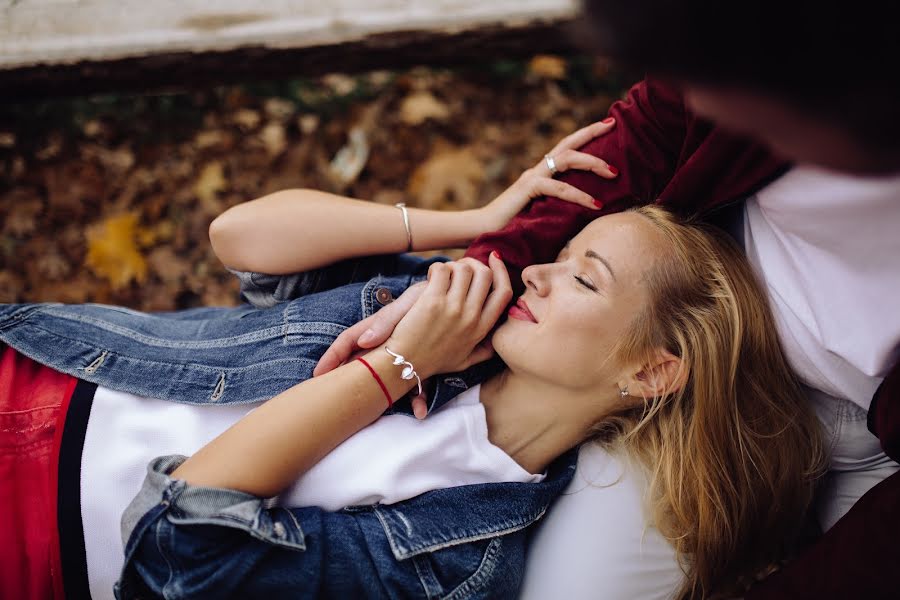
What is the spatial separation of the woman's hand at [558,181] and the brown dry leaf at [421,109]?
65.6 inches

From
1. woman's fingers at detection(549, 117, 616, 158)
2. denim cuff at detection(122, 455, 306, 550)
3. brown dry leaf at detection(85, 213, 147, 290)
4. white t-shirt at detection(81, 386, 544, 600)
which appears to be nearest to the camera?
denim cuff at detection(122, 455, 306, 550)

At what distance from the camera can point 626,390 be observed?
1.95 meters

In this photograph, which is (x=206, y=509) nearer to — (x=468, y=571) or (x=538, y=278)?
(x=468, y=571)

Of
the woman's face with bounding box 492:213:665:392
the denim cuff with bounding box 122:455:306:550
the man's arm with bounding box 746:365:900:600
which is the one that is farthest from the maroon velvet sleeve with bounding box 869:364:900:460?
the denim cuff with bounding box 122:455:306:550

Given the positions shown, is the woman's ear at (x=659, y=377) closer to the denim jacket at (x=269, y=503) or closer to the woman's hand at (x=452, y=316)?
the denim jacket at (x=269, y=503)

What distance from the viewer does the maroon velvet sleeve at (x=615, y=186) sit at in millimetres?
2059

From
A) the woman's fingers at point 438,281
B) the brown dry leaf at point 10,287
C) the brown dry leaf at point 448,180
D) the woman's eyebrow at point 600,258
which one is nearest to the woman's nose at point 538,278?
the woman's eyebrow at point 600,258

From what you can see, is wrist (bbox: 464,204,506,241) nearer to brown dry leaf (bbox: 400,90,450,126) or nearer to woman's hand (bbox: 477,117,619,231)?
woman's hand (bbox: 477,117,619,231)

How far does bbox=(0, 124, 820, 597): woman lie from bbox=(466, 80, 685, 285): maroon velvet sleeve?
132 mm

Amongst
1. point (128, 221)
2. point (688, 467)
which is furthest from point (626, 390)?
point (128, 221)

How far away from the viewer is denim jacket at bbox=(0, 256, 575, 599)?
1.58 metres

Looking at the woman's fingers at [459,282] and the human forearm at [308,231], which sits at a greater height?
the human forearm at [308,231]

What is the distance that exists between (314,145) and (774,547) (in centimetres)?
305

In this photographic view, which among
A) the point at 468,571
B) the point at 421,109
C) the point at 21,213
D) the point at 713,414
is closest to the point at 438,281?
the point at 468,571
